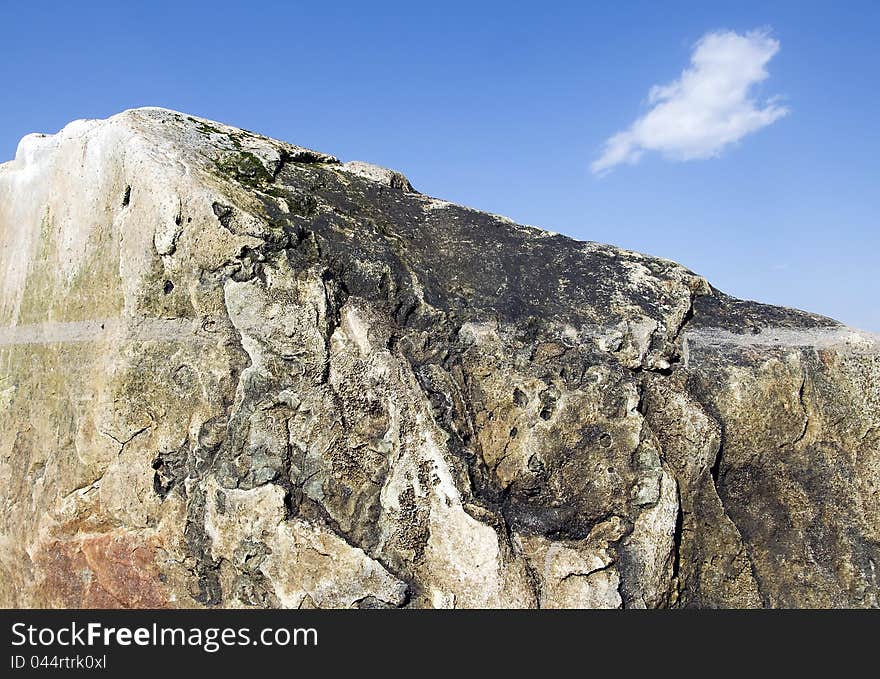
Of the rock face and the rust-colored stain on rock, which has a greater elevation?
the rock face

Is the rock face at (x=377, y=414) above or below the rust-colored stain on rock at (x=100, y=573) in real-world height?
above

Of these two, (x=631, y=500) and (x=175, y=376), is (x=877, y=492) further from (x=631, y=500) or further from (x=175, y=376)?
(x=175, y=376)

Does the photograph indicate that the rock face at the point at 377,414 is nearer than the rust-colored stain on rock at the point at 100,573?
Yes

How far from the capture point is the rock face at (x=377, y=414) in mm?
4480

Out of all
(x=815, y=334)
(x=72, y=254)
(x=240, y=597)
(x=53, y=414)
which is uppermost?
(x=72, y=254)

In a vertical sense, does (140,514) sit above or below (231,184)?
below

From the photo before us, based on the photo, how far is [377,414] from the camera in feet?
15.1

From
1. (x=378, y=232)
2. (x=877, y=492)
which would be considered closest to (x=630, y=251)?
(x=378, y=232)

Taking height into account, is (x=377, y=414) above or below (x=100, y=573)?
above

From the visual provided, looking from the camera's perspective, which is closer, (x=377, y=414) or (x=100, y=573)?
(x=377, y=414)

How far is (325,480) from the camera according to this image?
15.0 feet

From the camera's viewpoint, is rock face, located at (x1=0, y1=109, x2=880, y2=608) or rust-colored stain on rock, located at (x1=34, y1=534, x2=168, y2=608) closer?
rock face, located at (x1=0, y1=109, x2=880, y2=608)

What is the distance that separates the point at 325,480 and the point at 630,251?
3078mm

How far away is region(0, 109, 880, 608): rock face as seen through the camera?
14.7 feet
